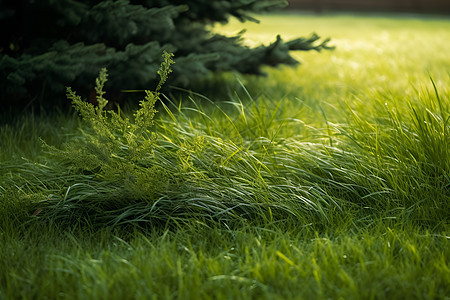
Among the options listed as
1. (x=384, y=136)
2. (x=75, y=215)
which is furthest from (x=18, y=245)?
(x=384, y=136)

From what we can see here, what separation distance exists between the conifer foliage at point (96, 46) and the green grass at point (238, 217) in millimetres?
574

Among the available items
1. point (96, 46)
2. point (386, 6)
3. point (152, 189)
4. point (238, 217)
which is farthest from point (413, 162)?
point (386, 6)

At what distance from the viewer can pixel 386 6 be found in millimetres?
22297

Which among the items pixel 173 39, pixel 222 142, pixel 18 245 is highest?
pixel 173 39

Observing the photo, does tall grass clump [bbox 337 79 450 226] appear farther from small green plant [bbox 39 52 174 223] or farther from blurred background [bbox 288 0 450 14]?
blurred background [bbox 288 0 450 14]

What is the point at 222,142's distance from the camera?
2.81m

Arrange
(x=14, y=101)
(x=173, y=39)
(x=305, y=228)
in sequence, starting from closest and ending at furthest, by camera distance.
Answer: (x=305, y=228) → (x=14, y=101) → (x=173, y=39)

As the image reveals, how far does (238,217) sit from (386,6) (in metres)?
22.2

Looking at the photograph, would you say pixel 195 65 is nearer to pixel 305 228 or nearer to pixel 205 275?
pixel 305 228

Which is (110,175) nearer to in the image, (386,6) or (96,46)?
(96,46)

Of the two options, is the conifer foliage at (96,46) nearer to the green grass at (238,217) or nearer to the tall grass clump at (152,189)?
the green grass at (238,217)

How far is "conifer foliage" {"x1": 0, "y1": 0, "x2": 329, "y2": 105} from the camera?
3.46 metres

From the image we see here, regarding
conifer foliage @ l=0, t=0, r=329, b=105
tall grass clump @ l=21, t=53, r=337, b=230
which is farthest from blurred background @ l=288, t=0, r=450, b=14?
tall grass clump @ l=21, t=53, r=337, b=230

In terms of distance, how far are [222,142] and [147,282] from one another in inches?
44.5
